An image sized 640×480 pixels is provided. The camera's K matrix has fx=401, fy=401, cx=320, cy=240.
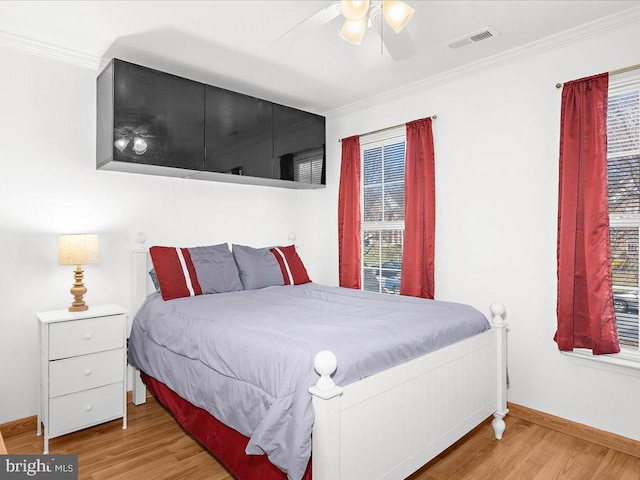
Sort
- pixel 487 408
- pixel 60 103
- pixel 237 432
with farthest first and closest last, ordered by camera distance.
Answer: pixel 60 103 → pixel 487 408 → pixel 237 432

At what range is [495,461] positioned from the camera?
218cm

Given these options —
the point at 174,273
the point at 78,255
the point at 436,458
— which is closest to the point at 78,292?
the point at 78,255

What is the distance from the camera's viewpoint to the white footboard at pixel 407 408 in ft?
4.96

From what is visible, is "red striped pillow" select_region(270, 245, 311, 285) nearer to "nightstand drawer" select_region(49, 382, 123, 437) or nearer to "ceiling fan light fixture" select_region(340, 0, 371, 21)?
"nightstand drawer" select_region(49, 382, 123, 437)

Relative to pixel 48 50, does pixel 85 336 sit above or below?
below

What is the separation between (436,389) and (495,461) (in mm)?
610

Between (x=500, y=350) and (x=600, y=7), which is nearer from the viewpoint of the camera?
(x=600, y=7)

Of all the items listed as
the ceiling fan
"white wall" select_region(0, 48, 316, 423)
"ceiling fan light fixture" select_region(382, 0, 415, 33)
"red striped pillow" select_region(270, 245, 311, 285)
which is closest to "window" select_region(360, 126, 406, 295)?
"red striped pillow" select_region(270, 245, 311, 285)

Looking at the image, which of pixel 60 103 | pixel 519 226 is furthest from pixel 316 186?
pixel 60 103

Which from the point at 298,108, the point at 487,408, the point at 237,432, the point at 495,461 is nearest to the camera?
the point at 237,432

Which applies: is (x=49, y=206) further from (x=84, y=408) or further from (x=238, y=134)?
(x=238, y=134)

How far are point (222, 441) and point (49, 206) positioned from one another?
1959 mm

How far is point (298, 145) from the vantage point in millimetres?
3811

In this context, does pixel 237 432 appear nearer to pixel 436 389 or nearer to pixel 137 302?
pixel 436 389
